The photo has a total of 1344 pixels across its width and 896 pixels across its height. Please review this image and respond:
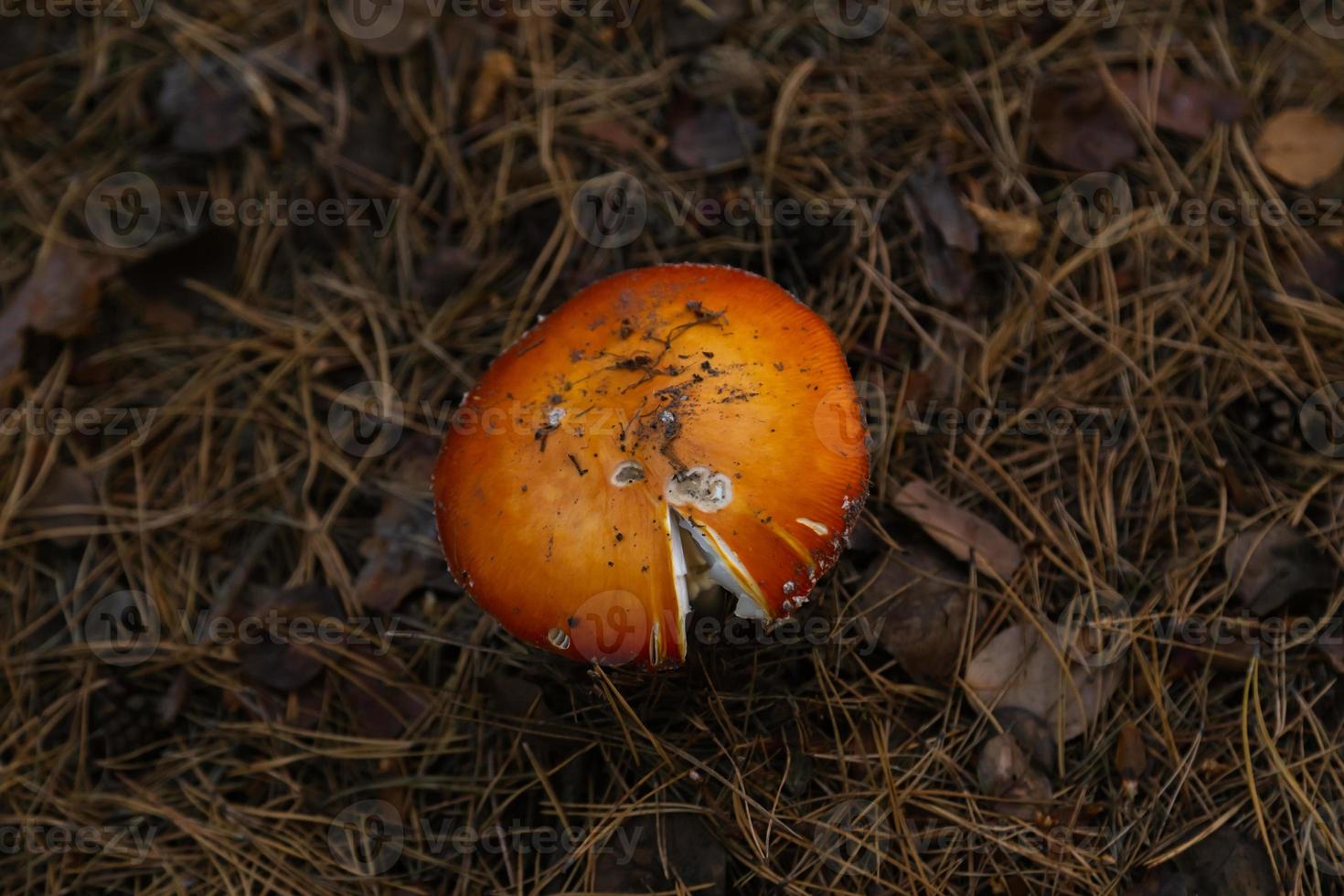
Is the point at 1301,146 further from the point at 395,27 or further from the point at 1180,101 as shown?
the point at 395,27

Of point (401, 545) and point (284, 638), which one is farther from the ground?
point (401, 545)

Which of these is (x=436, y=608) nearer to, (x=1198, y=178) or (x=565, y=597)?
(x=565, y=597)

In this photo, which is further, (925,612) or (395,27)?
(395,27)

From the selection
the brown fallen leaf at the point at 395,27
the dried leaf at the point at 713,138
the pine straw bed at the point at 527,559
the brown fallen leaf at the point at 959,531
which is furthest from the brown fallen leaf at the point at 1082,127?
the brown fallen leaf at the point at 395,27

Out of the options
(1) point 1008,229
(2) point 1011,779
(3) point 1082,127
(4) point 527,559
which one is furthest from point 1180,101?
(4) point 527,559

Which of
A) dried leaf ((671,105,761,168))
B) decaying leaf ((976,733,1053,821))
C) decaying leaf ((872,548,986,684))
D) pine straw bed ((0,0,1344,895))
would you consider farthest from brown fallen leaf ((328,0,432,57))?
decaying leaf ((976,733,1053,821))
